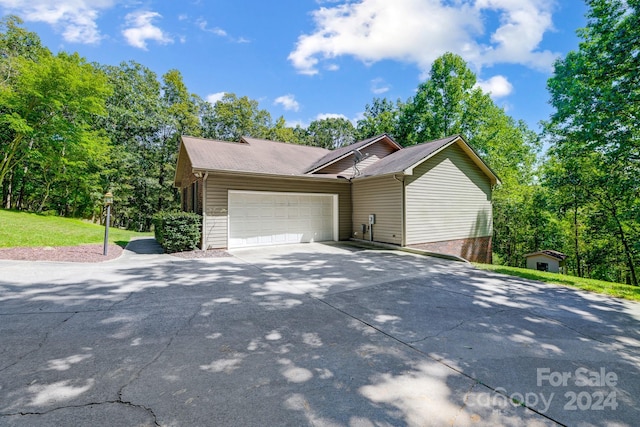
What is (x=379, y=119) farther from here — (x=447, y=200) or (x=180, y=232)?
(x=180, y=232)

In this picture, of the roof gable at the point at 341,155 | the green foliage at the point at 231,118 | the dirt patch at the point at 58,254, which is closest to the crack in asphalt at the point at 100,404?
the dirt patch at the point at 58,254

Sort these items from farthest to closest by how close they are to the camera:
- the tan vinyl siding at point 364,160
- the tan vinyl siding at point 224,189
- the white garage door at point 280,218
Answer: the tan vinyl siding at point 364,160, the white garage door at point 280,218, the tan vinyl siding at point 224,189

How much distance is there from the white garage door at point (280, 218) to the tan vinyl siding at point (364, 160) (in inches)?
49.7

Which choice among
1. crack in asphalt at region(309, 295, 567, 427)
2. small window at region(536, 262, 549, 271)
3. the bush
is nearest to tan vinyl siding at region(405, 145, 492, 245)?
small window at region(536, 262, 549, 271)

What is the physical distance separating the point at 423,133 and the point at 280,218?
1827cm

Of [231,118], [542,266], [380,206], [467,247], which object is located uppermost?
[231,118]

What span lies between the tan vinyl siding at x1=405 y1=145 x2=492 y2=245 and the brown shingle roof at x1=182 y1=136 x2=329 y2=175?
190 inches

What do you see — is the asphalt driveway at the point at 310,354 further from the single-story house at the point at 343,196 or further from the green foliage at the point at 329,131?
the green foliage at the point at 329,131

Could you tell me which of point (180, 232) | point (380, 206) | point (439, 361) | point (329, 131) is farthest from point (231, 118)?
point (439, 361)

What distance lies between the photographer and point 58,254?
25.8ft

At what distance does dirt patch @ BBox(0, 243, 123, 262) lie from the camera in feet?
24.0

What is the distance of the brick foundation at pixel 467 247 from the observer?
11531 mm

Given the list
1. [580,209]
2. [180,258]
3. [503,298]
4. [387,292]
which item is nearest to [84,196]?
[180,258]

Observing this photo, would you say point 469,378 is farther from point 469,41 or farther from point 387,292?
point 469,41
